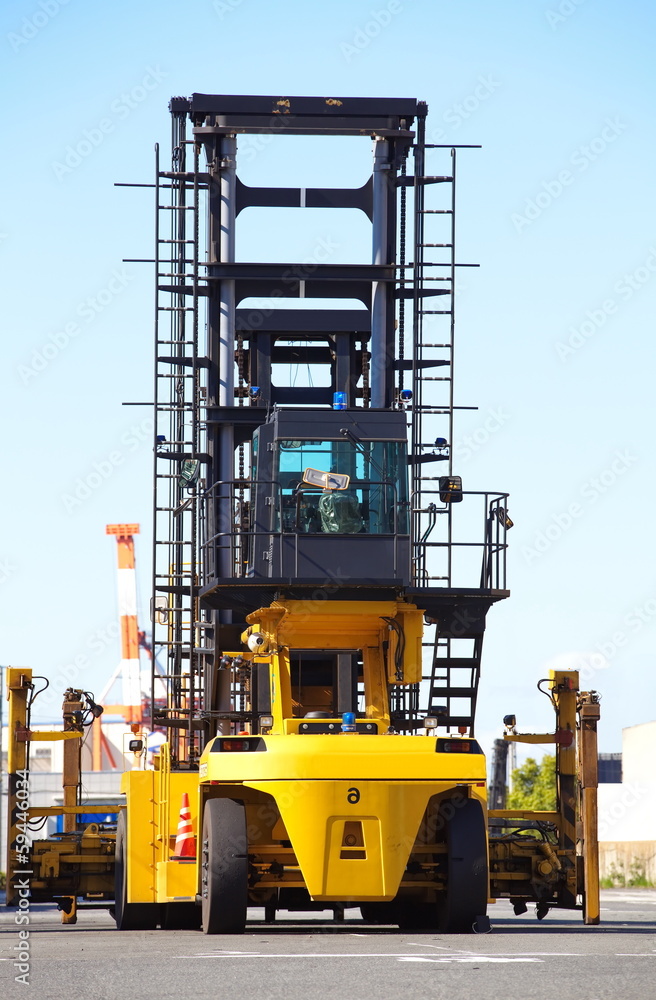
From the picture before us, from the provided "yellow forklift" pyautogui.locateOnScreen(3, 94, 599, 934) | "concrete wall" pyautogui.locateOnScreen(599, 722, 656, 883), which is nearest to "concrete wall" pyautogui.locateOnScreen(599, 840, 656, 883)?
"concrete wall" pyautogui.locateOnScreen(599, 722, 656, 883)

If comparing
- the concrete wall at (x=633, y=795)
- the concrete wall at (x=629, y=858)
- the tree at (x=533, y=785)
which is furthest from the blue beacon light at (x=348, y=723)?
the tree at (x=533, y=785)

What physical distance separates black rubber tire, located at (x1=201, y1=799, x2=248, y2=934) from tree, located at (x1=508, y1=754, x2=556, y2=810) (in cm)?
7024

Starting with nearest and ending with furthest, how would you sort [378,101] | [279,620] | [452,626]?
[279,620], [452,626], [378,101]

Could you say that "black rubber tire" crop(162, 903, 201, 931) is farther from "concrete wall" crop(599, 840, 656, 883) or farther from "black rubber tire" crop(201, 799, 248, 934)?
"concrete wall" crop(599, 840, 656, 883)

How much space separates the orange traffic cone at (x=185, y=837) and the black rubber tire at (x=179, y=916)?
1229 mm

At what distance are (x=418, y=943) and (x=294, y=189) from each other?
10.7 metres

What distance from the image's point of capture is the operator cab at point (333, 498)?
700 inches

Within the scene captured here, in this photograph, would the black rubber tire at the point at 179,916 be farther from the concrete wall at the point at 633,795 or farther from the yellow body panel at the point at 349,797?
the concrete wall at the point at 633,795

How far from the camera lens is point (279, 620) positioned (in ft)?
58.5

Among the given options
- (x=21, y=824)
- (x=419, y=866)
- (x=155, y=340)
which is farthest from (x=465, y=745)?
(x=155, y=340)

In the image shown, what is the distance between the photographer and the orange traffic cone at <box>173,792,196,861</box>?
1783 centimetres

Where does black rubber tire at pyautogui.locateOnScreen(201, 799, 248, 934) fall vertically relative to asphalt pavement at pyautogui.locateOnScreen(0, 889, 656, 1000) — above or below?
above

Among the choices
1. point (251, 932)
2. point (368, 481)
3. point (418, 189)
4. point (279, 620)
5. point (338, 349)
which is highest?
point (418, 189)

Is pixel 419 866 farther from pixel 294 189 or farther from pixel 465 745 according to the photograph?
pixel 294 189
